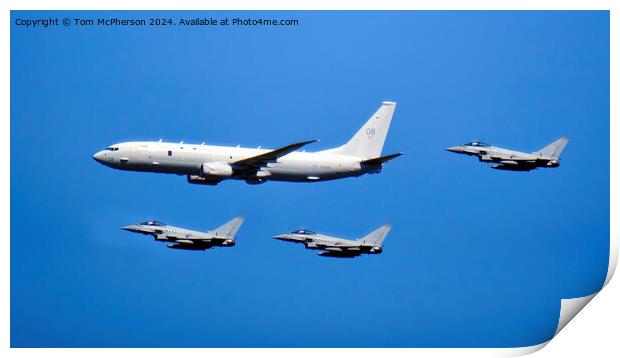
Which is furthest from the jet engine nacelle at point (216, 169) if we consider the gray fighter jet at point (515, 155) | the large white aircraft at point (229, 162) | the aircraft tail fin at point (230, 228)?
the gray fighter jet at point (515, 155)

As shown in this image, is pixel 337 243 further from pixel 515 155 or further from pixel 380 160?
pixel 515 155

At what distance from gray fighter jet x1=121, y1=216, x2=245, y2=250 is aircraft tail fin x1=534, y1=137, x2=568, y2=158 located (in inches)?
156

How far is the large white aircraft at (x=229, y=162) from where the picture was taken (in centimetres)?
2131

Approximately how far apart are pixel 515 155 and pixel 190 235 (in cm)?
448

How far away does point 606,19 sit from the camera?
65.2 feet

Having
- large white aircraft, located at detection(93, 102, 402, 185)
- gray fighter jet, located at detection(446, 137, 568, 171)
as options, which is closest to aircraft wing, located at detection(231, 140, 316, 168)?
large white aircraft, located at detection(93, 102, 402, 185)

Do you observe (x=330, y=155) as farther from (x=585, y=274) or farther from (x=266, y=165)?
(x=585, y=274)

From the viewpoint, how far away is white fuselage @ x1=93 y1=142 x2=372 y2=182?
841 inches

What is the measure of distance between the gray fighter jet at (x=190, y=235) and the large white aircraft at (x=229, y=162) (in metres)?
0.70

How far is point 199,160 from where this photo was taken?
2147cm

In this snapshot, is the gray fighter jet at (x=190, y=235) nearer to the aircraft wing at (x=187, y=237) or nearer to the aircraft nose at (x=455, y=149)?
the aircraft wing at (x=187, y=237)

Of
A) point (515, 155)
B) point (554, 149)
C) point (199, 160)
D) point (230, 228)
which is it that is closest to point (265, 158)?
point (199, 160)

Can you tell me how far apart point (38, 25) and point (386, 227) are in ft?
16.5
